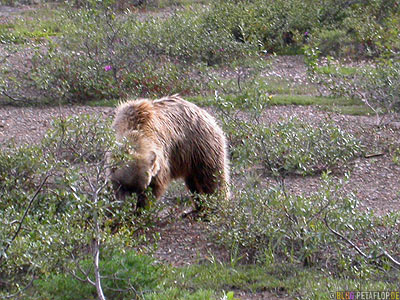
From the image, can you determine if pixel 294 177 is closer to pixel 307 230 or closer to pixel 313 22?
pixel 307 230

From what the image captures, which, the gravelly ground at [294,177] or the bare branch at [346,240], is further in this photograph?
the gravelly ground at [294,177]

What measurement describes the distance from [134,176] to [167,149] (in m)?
0.70

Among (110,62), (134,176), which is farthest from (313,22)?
(134,176)

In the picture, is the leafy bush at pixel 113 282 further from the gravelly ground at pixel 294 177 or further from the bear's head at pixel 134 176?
the bear's head at pixel 134 176

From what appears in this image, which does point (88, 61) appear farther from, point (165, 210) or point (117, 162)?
point (117, 162)

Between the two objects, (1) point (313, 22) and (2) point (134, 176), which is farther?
(1) point (313, 22)

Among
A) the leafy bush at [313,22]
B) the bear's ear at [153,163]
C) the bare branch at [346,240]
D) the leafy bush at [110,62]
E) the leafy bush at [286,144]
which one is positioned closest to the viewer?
the bare branch at [346,240]

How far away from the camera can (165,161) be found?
7008mm

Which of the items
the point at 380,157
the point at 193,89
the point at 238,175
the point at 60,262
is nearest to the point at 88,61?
the point at 193,89

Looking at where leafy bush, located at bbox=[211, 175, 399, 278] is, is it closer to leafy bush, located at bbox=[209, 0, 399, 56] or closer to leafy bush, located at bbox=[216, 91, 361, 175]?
leafy bush, located at bbox=[216, 91, 361, 175]

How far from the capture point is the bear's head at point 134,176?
6480mm

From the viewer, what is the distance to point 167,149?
7113mm

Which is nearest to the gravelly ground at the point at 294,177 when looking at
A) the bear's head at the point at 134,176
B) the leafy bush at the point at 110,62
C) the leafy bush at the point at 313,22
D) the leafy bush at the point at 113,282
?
the leafy bush at the point at 110,62

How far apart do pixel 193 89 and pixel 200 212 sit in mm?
4284
